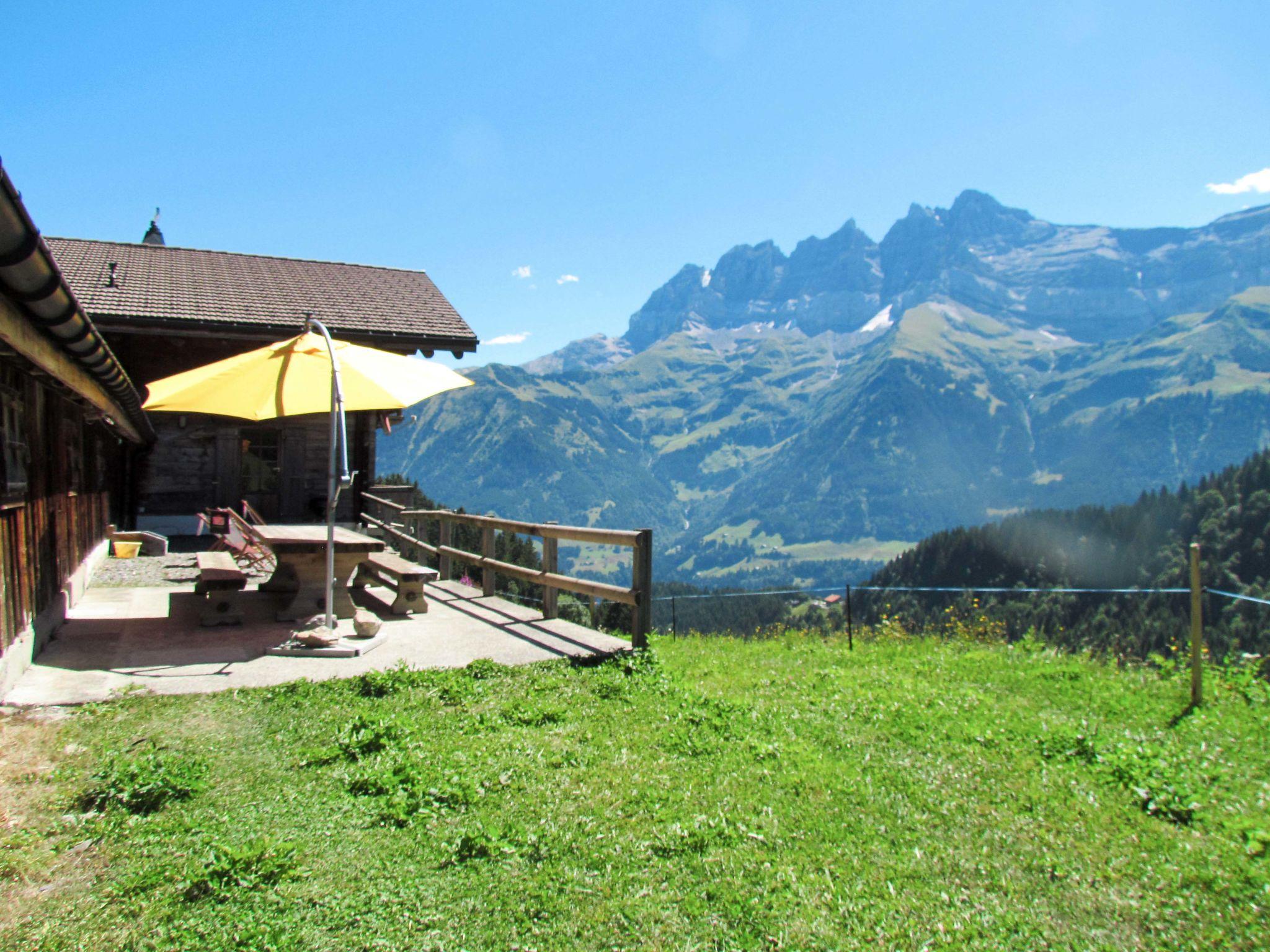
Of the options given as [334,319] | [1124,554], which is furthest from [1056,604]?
[334,319]

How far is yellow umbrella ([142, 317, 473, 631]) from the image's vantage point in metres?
7.07

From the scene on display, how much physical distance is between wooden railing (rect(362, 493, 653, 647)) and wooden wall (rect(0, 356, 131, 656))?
3.74 meters

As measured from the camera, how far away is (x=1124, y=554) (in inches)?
4304

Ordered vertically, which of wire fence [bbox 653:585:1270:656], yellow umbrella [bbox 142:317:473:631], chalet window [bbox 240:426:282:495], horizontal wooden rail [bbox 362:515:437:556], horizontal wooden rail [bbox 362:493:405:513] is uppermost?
yellow umbrella [bbox 142:317:473:631]

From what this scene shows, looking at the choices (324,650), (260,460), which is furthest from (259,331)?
(324,650)

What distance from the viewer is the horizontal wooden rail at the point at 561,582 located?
720 centimetres

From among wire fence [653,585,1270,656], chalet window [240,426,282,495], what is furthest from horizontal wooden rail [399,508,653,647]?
wire fence [653,585,1270,656]

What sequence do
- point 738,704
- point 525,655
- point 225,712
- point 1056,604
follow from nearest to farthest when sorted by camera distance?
1. point 225,712
2. point 738,704
3. point 525,655
4. point 1056,604

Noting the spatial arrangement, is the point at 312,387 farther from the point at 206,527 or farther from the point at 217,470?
the point at 217,470

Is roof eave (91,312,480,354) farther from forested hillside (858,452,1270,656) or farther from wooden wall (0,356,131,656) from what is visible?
forested hillside (858,452,1270,656)

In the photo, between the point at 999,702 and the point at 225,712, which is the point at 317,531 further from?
the point at 999,702

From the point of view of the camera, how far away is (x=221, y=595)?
7.86 meters

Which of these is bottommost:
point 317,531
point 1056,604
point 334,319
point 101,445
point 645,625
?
point 1056,604

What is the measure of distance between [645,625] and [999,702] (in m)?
2.90
